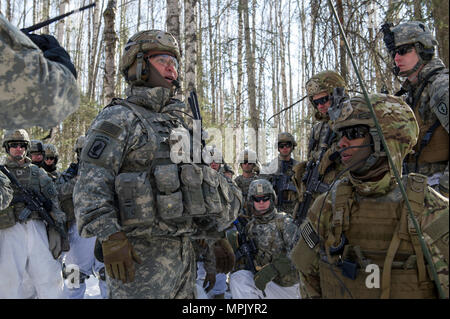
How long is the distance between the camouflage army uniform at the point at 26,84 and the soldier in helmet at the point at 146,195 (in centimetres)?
77

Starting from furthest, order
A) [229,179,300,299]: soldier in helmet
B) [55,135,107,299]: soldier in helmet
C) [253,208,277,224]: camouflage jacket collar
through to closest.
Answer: [55,135,107,299]: soldier in helmet < [253,208,277,224]: camouflage jacket collar < [229,179,300,299]: soldier in helmet

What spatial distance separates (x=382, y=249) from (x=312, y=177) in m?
1.80

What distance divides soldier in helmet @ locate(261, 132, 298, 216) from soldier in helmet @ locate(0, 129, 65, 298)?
10.3ft

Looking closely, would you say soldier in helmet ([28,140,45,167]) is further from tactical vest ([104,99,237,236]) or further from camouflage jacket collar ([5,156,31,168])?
tactical vest ([104,99,237,236])

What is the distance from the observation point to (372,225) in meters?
1.93

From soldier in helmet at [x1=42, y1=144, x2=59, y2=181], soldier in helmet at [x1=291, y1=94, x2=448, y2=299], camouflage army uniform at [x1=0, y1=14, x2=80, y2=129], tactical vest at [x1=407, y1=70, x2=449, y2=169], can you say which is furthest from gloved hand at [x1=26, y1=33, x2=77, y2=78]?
soldier in helmet at [x1=42, y1=144, x2=59, y2=181]

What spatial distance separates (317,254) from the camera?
2088 mm

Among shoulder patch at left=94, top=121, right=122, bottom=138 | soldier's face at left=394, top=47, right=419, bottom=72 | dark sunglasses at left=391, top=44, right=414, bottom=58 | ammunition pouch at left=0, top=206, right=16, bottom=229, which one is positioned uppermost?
dark sunglasses at left=391, top=44, right=414, bottom=58

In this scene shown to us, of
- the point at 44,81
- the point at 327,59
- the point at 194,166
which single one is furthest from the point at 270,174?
the point at 44,81

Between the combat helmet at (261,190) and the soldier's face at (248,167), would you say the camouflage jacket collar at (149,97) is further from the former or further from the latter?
the soldier's face at (248,167)

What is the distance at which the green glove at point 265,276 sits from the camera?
14.2ft

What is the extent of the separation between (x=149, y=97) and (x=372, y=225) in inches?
61.1

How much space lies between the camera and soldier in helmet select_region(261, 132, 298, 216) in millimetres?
5879

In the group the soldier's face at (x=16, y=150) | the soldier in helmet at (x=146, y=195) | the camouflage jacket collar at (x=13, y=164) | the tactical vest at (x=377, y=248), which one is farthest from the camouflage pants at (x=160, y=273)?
the soldier's face at (x=16, y=150)
